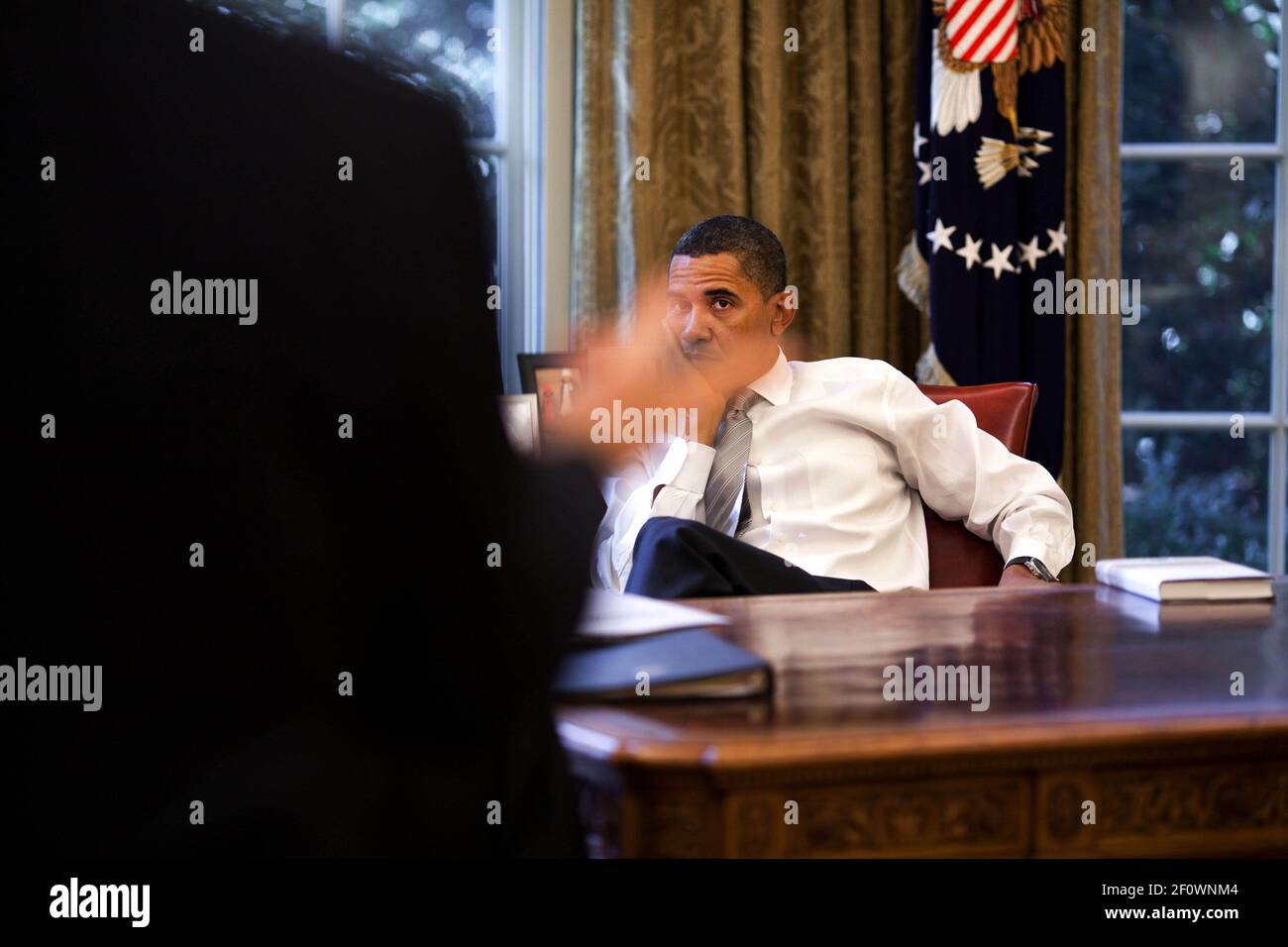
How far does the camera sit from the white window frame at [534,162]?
3.09 metres

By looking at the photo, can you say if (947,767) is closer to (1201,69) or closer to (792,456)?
(792,456)

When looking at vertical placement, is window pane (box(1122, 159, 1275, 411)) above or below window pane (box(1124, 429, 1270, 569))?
above

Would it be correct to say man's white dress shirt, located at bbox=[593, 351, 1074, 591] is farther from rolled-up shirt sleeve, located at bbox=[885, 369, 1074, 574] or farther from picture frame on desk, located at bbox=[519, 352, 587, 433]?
picture frame on desk, located at bbox=[519, 352, 587, 433]

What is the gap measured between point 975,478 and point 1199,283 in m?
1.62

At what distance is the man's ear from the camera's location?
253 centimetres

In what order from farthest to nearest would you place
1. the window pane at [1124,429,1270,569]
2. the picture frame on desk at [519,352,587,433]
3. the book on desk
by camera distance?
the window pane at [1124,429,1270,569] → the picture frame on desk at [519,352,587,433] → the book on desk

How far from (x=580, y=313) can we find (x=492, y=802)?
252cm

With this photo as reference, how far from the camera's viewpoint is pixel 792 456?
2.46 meters

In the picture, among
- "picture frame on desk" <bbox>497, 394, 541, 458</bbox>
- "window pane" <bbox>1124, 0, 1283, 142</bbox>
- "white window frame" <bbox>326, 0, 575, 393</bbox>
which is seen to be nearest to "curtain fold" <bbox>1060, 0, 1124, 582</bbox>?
"window pane" <bbox>1124, 0, 1283, 142</bbox>

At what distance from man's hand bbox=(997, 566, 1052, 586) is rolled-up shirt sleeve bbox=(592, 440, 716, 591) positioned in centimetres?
60

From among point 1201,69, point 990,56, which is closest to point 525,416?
point 990,56

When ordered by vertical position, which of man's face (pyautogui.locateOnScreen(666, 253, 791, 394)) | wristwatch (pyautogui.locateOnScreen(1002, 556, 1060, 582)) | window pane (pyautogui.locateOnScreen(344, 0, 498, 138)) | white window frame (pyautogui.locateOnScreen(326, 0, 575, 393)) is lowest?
wristwatch (pyautogui.locateOnScreen(1002, 556, 1060, 582))

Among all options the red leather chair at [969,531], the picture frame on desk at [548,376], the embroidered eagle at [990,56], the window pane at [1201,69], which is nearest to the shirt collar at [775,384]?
the red leather chair at [969,531]

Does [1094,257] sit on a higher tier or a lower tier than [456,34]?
lower
